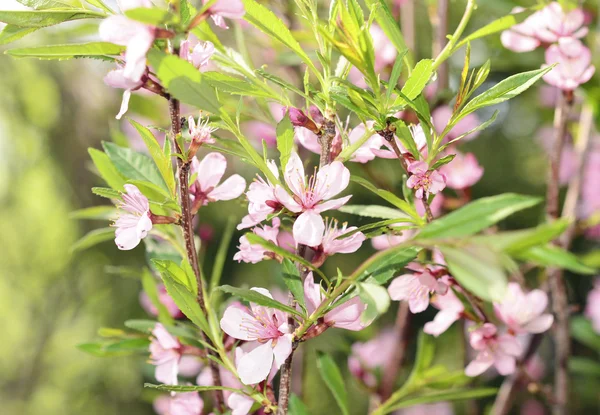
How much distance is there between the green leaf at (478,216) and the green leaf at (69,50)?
0.77ft

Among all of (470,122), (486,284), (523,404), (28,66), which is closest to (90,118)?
(28,66)

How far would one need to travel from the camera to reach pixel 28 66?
1639mm

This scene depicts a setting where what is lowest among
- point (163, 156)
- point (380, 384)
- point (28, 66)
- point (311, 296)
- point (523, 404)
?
point (523, 404)

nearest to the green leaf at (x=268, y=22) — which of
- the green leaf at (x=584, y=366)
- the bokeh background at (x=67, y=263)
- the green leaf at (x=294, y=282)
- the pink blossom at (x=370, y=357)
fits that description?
the green leaf at (x=294, y=282)

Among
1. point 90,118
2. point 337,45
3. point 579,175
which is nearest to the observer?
point 337,45

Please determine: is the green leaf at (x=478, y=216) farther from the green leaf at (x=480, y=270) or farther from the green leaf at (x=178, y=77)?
the green leaf at (x=178, y=77)

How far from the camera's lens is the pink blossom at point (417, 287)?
0.48 m

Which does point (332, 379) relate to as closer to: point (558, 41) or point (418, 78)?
point (418, 78)

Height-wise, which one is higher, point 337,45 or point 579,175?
point 337,45

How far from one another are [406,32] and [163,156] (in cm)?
69

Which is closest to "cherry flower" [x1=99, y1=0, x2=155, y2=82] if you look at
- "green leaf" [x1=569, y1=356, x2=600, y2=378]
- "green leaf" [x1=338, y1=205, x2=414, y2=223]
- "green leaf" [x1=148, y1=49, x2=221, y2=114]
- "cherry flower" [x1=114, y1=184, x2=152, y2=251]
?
"green leaf" [x1=148, y1=49, x2=221, y2=114]

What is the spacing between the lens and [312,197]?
0.43 m

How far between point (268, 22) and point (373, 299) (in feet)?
0.71

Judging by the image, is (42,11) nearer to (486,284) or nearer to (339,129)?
(339,129)
